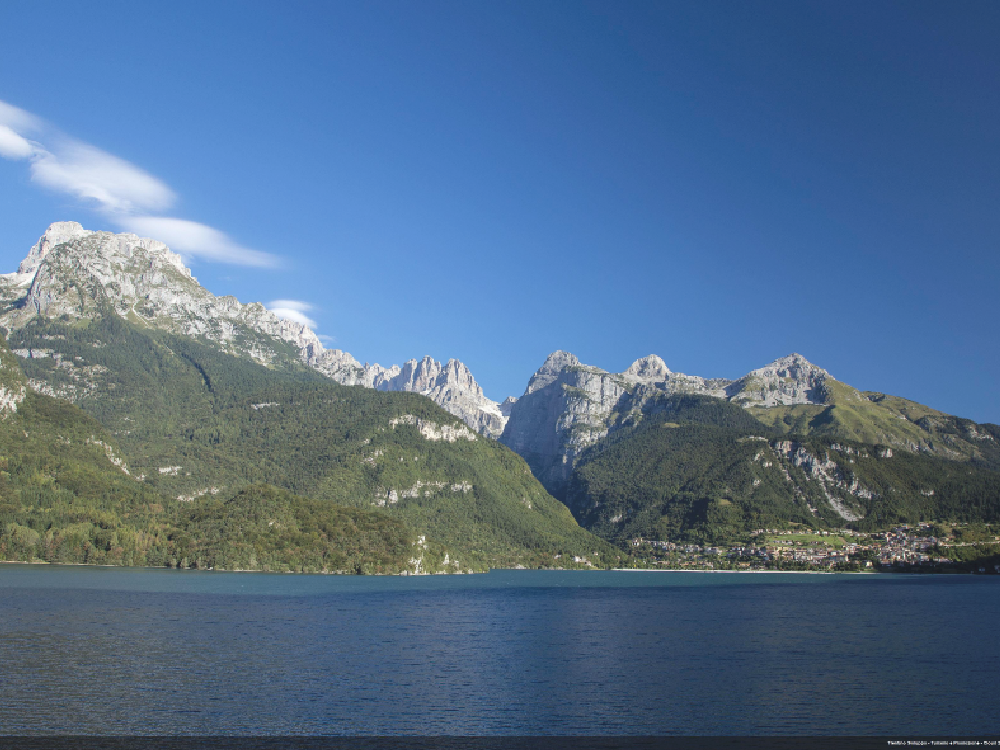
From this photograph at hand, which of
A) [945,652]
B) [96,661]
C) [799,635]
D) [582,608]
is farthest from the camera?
[582,608]

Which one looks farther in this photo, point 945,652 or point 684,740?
point 945,652

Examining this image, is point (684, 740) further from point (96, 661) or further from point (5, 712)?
point (96, 661)

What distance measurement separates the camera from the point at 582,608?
449 ft

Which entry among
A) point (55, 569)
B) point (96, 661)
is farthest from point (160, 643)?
point (55, 569)

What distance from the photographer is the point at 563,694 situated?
59906mm

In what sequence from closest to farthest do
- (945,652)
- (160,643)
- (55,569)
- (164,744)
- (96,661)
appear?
(164,744) < (96,661) < (160,643) < (945,652) < (55,569)

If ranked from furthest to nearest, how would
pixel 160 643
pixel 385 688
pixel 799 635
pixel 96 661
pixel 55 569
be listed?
pixel 55 569
pixel 799 635
pixel 160 643
pixel 96 661
pixel 385 688

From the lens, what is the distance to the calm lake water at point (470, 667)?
5012cm

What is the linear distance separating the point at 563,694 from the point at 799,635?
165 ft

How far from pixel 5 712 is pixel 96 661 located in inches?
717

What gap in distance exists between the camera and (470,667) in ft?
233

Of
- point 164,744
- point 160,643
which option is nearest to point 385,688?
point 164,744

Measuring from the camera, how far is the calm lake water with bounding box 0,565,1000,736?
50.1 m

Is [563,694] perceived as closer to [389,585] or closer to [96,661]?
[96,661]
